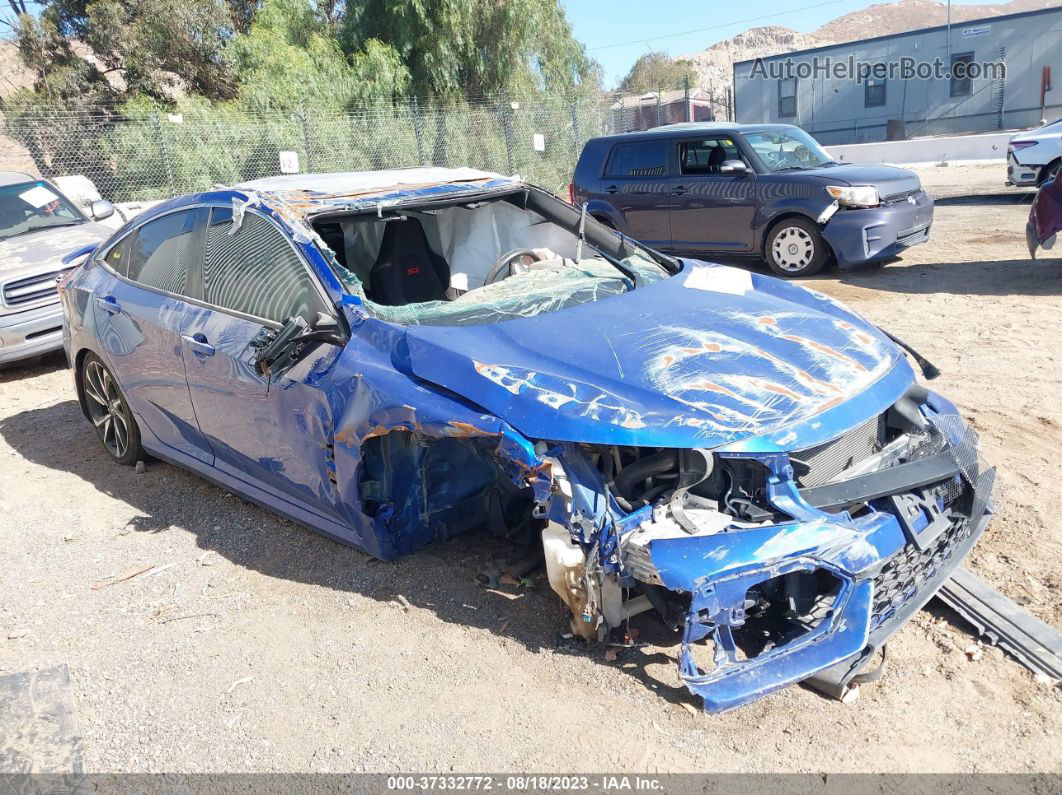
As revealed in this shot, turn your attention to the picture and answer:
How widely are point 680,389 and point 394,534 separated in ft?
4.72

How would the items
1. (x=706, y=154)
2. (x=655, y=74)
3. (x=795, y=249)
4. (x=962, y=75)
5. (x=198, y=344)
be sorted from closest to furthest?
(x=198, y=344), (x=795, y=249), (x=706, y=154), (x=962, y=75), (x=655, y=74)

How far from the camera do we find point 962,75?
3231cm

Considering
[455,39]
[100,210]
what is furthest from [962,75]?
[100,210]

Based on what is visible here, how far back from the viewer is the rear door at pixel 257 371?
12.0 feet

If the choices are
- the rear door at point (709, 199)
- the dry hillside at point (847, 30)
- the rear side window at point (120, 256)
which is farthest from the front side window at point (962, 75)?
the dry hillside at point (847, 30)

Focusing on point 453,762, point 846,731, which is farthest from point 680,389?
point 453,762

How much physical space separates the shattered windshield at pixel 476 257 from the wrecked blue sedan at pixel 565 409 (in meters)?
0.01

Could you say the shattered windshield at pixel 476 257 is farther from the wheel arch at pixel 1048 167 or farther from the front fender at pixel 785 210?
the wheel arch at pixel 1048 167

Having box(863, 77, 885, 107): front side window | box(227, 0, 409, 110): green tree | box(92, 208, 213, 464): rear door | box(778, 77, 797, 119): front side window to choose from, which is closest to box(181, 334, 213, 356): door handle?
box(92, 208, 213, 464): rear door

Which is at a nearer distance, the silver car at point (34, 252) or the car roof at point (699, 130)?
the silver car at point (34, 252)

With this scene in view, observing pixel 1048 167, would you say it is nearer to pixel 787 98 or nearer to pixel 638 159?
pixel 638 159

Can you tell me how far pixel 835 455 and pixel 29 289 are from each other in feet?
24.6

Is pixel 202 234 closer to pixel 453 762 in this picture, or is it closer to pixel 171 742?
pixel 171 742

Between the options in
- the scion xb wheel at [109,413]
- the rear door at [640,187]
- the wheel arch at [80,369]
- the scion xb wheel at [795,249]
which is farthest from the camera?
the rear door at [640,187]
